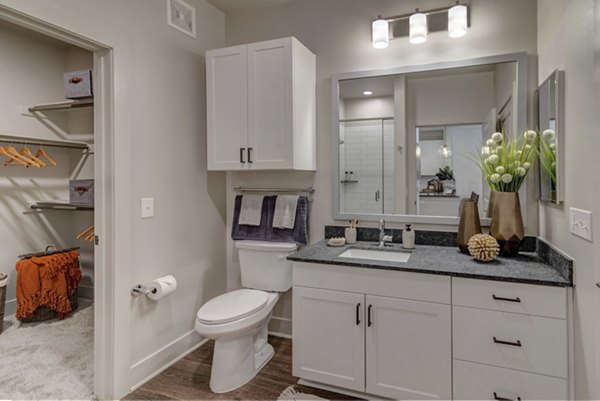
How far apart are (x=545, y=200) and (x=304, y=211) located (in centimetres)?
146

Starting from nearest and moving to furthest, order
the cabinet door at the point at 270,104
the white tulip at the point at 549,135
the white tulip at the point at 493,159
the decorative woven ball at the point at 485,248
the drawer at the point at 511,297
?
1. the drawer at the point at 511,297
2. the white tulip at the point at 549,135
3. the decorative woven ball at the point at 485,248
4. the white tulip at the point at 493,159
5. the cabinet door at the point at 270,104

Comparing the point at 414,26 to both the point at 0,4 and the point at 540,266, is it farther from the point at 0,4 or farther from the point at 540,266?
the point at 0,4

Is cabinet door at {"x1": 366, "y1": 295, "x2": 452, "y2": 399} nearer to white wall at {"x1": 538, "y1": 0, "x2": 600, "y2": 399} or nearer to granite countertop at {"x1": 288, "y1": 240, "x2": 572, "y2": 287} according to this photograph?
granite countertop at {"x1": 288, "y1": 240, "x2": 572, "y2": 287}

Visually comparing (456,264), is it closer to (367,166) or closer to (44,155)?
(367,166)

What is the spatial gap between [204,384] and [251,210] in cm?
121

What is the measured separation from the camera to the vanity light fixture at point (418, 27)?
86.7 inches

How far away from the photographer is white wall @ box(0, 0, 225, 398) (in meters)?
1.98

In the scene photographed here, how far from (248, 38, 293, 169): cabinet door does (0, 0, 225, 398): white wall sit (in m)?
0.52

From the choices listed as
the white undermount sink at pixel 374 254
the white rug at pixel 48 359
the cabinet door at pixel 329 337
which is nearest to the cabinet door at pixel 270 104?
the white undermount sink at pixel 374 254

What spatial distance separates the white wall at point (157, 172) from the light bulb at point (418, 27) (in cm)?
153

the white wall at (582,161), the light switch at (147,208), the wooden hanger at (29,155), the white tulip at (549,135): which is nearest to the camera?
the white wall at (582,161)

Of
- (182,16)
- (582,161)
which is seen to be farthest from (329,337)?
(182,16)

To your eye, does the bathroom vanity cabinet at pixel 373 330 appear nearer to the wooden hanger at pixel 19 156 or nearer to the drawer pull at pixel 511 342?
the drawer pull at pixel 511 342

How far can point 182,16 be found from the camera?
8.11 ft
